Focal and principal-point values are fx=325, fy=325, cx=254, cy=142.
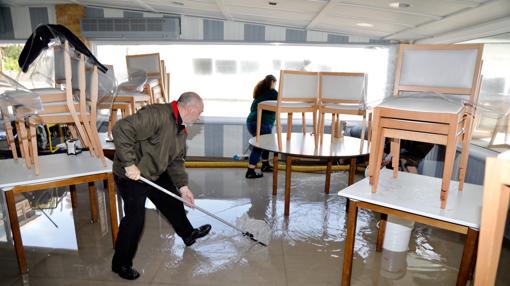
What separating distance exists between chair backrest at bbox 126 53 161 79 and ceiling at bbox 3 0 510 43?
0.81m

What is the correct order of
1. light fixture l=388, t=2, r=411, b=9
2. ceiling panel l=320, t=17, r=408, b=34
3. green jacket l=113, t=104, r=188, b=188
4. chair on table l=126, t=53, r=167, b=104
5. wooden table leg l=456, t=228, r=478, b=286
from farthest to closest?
chair on table l=126, t=53, r=167, b=104 → ceiling panel l=320, t=17, r=408, b=34 → light fixture l=388, t=2, r=411, b=9 → green jacket l=113, t=104, r=188, b=188 → wooden table leg l=456, t=228, r=478, b=286

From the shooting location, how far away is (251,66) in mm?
5504

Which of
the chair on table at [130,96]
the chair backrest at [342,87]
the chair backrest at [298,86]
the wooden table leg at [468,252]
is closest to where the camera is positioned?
the wooden table leg at [468,252]

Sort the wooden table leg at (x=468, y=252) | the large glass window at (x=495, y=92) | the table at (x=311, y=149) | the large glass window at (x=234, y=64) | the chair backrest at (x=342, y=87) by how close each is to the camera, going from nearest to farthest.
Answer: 1. the wooden table leg at (x=468, y=252)
2. the large glass window at (x=495, y=92)
3. the table at (x=311, y=149)
4. the chair backrest at (x=342, y=87)
5. the large glass window at (x=234, y=64)

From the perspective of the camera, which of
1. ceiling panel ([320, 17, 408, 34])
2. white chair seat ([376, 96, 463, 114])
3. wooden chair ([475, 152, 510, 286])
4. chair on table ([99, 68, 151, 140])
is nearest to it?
wooden chair ([475, 152, 510, 286])

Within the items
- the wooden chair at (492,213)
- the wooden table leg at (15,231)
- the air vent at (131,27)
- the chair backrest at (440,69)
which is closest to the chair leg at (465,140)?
the chair backrest at (440,69)

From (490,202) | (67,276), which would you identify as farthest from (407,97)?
(67,276)

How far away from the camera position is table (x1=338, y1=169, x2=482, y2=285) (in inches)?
64.9

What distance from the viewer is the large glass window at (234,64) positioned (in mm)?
5312

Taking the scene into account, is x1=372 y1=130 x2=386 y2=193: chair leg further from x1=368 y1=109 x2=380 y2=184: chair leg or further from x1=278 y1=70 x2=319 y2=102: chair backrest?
x1=278 y1=70 x2=319 y2=102: chair backrest

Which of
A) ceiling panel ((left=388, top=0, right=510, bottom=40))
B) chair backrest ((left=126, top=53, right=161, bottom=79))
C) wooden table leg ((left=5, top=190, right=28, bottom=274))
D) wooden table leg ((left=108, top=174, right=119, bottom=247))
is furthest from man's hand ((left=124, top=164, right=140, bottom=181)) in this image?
ceiling panel ((left=388, top=0, right=510, bottom=40))

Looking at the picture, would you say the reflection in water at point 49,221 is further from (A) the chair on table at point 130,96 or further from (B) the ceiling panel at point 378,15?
(B) the ceiling panel at point 378,15

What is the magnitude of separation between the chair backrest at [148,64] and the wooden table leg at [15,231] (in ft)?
8.56

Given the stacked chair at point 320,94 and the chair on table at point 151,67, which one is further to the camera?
the chair on table at point 151,67
